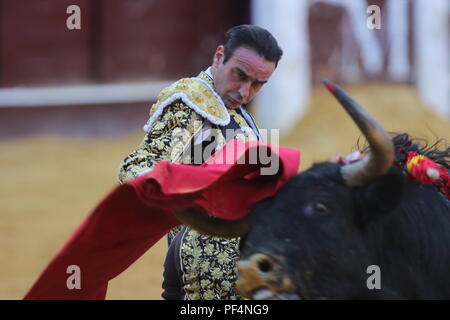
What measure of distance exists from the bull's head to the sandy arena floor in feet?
8.86

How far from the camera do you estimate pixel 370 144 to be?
238 centimetres

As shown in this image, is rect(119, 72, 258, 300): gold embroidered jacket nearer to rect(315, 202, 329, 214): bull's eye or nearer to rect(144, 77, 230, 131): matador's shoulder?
rect(144, 77, 230, 131): matador's shoulder

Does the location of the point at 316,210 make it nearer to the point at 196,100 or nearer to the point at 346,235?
the point at 346,235

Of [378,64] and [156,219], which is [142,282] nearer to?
[156,219]

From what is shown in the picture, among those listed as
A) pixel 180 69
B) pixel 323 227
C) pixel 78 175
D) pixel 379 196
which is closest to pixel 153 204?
pixel 323 227

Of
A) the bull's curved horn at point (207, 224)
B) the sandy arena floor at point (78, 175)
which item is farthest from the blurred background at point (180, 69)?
the bull's curved horn at point (207, 224)

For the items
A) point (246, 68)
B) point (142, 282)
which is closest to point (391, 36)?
point (142, 282)

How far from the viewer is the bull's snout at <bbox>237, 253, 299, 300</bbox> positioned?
2.33 metres

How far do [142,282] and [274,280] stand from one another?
10.6 feet

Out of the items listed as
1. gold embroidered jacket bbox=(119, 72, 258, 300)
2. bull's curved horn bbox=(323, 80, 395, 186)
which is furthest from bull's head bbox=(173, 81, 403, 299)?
gold embroidered jacket bbox=(119, 72, 258, 300)

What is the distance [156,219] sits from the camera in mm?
2818

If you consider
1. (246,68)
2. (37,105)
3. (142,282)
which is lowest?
(142,282)

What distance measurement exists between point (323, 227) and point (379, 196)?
0.57ft

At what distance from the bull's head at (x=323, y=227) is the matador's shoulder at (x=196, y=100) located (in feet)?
1.71
